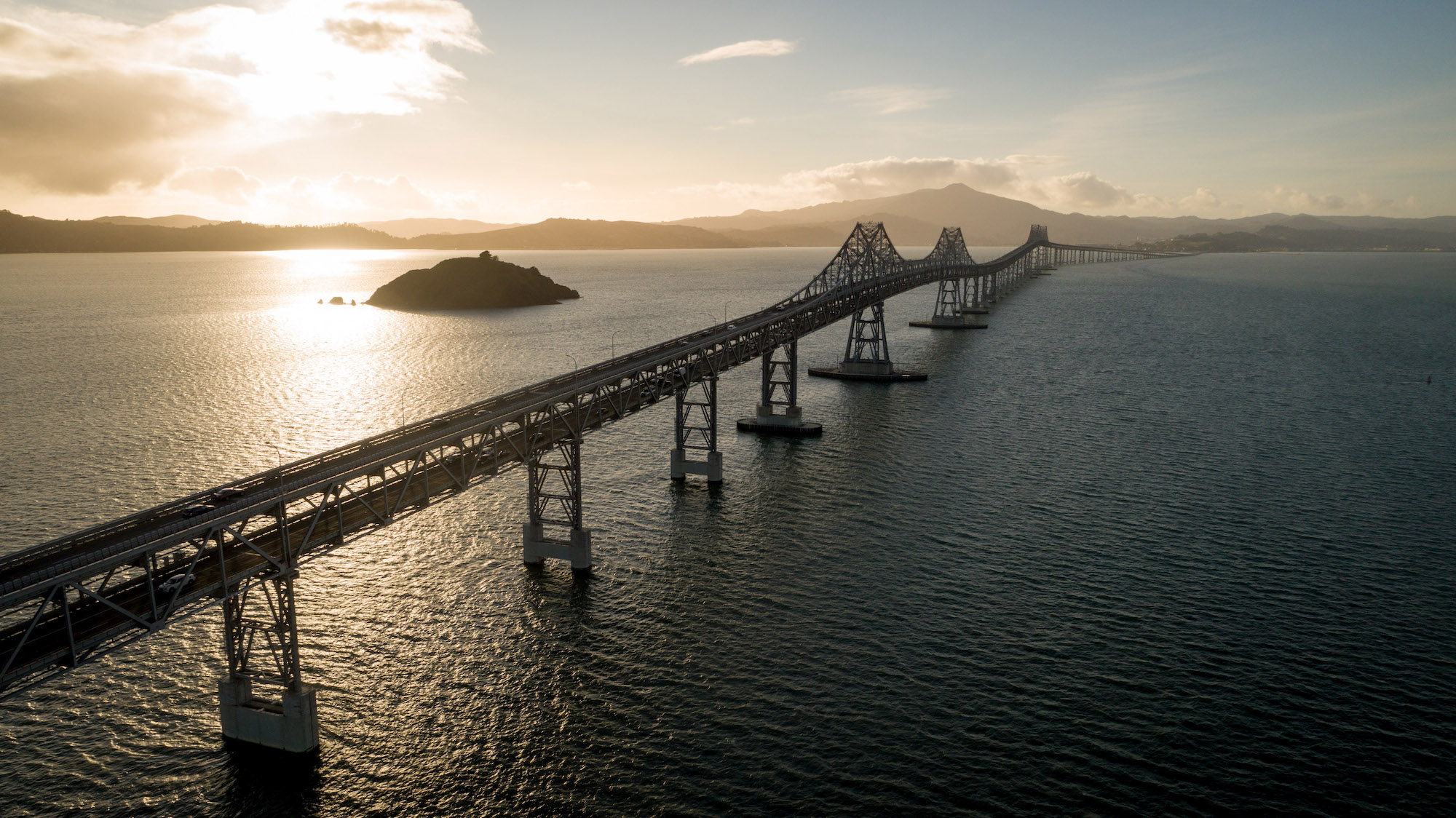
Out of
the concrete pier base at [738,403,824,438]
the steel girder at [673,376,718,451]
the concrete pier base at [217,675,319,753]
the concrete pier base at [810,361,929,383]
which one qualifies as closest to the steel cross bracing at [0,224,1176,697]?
the concrete pier base at [217,675,319,753]

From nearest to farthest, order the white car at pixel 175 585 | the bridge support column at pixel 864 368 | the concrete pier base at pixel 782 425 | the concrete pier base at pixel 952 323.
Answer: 1. the white car at pixel 175 585
2. the concrete pier base at pixel 782 425
3. the bridge support column at pixel 864 368
4. the concrete pier base at pixel 952 323

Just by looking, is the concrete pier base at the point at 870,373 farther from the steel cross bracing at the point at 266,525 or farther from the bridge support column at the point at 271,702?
the bridge support column at the point at 271,702

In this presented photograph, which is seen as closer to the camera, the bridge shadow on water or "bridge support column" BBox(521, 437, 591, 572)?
the bridge shadow on water

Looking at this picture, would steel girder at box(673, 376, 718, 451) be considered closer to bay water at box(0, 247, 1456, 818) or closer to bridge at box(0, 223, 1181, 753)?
bridge at box(0, 223, 1181, 753)

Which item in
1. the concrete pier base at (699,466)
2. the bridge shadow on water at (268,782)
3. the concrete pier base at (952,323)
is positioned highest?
the concrete pier base at (952,323)

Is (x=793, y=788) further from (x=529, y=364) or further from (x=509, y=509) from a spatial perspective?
(x=529, y=364)

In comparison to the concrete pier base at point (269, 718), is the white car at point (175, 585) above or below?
above

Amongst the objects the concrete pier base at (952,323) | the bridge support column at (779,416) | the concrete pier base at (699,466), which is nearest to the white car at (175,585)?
the concrete pier base at (699,466)

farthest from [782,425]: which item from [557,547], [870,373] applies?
[557,547]

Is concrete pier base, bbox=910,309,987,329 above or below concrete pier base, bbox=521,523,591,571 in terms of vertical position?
above
